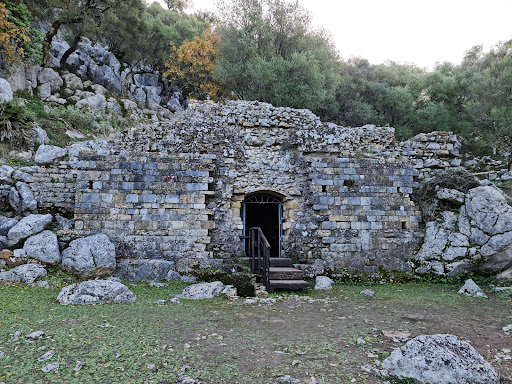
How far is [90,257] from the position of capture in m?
8.37

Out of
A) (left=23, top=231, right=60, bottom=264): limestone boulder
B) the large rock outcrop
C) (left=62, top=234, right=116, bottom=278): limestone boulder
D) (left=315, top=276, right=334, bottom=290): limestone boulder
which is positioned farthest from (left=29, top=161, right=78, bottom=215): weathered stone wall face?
the large rock outcrop

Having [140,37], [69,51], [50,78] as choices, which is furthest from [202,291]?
[140,37]

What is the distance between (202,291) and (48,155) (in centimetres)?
744

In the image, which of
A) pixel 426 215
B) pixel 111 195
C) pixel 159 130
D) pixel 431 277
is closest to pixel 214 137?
pixel 159 130

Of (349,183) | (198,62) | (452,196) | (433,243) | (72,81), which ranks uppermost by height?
(198,62)

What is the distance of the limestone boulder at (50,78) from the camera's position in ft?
66.8

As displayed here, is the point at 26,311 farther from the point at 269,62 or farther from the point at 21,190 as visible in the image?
the point at 269,62

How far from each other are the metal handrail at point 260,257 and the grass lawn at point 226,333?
38.2 inches

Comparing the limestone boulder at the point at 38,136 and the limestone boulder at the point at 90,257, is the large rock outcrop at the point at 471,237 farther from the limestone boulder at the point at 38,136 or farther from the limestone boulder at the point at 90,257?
the limestone boulder at the point at 38,136

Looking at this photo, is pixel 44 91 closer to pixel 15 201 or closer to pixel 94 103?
pixel 94 103

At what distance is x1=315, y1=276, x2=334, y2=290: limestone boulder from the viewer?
873cm

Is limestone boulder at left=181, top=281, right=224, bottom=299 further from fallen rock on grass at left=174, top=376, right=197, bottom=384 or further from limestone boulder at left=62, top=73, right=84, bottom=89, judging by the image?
limestone boulder at left=62, top=73, right=84, bottom=89

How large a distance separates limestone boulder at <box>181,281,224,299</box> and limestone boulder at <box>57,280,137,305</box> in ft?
3.92

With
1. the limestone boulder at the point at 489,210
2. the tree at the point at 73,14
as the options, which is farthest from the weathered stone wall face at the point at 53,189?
the tree at the point at 73,14
